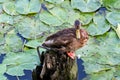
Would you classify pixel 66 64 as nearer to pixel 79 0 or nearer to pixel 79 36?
pixel 79 36

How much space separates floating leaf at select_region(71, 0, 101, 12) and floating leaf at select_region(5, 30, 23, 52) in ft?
2.67

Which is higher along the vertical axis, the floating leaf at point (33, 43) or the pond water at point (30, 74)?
the floating leaf at point (33, 43)

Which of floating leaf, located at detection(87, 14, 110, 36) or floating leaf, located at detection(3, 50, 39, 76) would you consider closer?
floating leaf, located at detection(3, 50, 39, 76)

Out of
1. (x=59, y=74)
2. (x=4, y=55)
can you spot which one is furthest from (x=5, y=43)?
(x=59, y=74)

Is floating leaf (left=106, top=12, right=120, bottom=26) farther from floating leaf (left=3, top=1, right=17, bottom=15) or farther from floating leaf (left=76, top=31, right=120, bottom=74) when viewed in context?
floating leaf (left=3, top=1, right=17, bottom=15)

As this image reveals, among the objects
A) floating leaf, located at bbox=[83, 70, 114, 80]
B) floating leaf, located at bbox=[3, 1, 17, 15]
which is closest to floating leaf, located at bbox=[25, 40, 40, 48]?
floating leaf, located at bbox=[3, 1, 17, 15]

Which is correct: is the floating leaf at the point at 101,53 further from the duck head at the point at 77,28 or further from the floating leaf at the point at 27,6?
the floating leaf at the point at 27,6

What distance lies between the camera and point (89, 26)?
545cm

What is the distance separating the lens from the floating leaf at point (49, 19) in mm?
5461

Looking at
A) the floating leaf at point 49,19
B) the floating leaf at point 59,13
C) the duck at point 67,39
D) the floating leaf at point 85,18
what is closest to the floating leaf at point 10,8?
the floating leaf at point 49,19

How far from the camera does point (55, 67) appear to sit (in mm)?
4711

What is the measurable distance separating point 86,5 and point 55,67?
1.21 meters

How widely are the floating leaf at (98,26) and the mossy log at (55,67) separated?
25.9 inches

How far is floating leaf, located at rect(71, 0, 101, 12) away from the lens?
564 cm
